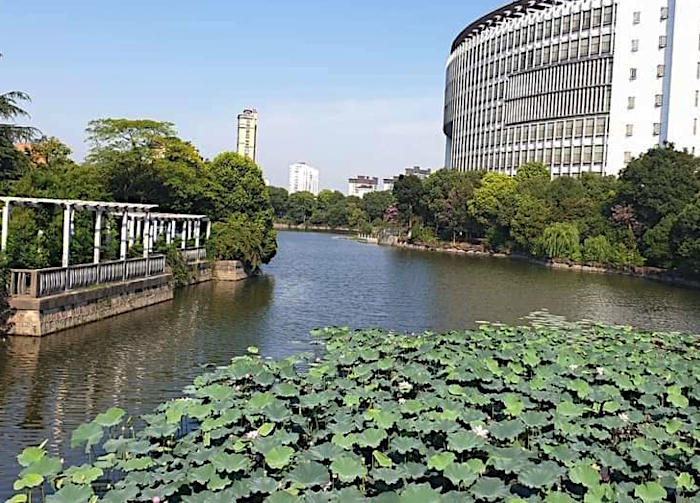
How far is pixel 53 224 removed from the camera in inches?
812

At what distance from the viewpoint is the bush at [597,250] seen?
49719 millimetres

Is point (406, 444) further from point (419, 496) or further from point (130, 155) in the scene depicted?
point (130, 155)

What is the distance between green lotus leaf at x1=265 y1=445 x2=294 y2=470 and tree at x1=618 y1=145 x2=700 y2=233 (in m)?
43.1

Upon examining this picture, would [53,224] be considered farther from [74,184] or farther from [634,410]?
[634,410]

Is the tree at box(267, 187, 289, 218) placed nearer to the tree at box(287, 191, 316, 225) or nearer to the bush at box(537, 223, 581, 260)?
the tree at box(287, 191, 316, 225)

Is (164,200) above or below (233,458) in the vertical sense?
above

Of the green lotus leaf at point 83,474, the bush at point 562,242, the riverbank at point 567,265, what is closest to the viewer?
the green lotus leaf at point 83,474

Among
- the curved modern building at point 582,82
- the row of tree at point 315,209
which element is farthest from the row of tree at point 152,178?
the row of tree at point 315,209

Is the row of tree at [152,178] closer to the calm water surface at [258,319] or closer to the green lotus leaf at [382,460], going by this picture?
the calm water surface at [258,319]

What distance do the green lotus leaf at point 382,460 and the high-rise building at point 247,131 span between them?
172662mm

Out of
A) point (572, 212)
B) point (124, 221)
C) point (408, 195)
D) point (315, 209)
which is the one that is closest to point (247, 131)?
point (315, 209)

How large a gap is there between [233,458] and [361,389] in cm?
317

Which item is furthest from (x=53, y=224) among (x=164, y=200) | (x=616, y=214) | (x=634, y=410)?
(x=616, y=214)

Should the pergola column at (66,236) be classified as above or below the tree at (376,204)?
below
